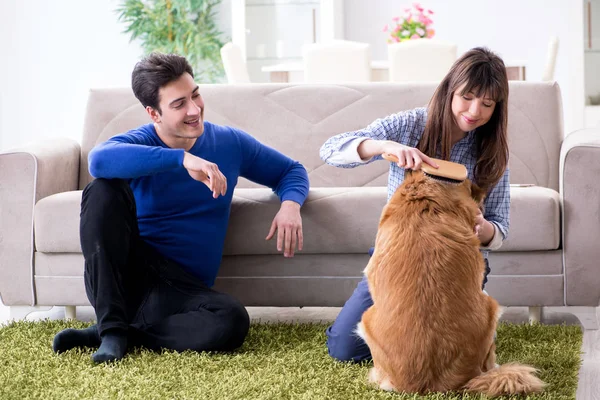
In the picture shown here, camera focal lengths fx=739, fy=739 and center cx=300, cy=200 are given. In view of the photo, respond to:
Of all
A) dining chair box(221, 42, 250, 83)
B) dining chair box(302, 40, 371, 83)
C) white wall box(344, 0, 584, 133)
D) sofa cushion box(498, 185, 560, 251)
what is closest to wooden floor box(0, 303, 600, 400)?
sofa cushion box(498, 185, 560, 251)

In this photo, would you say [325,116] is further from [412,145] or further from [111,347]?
[111,347]

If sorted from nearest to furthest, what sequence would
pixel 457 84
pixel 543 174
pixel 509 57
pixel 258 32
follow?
pixel 457 84
pixel 543 174
pixel 258 32
pixel 509 57

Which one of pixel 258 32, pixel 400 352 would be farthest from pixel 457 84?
pixel 258 32

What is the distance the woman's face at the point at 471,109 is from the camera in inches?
72.1

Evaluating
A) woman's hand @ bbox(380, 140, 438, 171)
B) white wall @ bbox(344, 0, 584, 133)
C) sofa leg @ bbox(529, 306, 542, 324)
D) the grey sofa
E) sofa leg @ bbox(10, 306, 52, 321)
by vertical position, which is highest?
white wall @ bbox(344, 0, 584, 133)

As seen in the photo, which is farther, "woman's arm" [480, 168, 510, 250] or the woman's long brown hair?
"woman's arm" [480, 168, 510, 250]

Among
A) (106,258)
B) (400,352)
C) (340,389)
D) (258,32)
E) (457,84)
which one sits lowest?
(340,389)

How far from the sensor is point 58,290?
2615 millimetres

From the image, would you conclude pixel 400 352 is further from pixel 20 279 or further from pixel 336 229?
pixel 20 279

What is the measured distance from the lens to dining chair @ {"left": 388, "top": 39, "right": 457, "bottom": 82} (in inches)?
202

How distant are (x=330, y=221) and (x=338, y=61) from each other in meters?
3.05

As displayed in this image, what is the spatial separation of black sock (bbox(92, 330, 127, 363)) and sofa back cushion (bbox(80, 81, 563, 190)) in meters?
1.07

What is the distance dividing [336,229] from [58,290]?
3.32 ft

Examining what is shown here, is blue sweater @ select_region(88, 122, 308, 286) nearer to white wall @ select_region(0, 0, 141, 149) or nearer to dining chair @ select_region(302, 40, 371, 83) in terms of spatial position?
dining chair @ select_region(302, 40, 371, 83)
